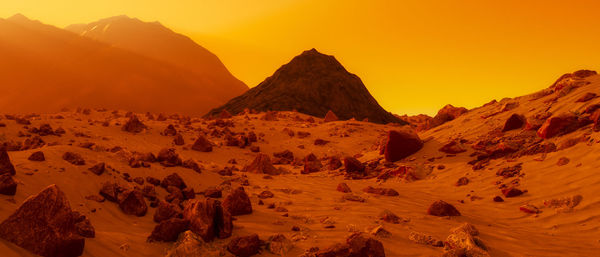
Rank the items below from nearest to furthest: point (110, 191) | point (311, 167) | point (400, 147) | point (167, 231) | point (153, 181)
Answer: point (167, 231), point (110, 191), point (153, 181), point (400, 147), point (311, 167)

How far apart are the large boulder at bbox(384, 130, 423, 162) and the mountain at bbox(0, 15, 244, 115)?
25.1 metres

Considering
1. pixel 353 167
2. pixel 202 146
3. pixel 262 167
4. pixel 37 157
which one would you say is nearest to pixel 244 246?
pixel 37 157

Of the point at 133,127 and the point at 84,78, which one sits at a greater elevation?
the point at 84,78

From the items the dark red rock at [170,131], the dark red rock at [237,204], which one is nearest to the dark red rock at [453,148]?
the dark red rock at [237,204]

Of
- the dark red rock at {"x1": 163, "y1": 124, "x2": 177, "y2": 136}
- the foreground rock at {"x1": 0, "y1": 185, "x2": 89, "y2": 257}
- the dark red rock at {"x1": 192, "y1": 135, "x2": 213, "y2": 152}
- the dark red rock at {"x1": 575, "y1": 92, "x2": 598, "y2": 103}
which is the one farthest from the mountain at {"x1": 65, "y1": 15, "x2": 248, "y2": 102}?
the foreground rock at {"x1": 0, "y1": 185, "x2": 89, "y2": 257}

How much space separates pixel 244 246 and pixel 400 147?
7.78 meters

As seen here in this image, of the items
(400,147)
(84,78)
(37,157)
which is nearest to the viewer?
(37,157)

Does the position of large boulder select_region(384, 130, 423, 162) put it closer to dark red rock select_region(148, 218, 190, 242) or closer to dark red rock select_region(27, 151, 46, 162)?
dark red rock select_region(148, 218, 190, 242)

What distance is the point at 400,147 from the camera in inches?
422

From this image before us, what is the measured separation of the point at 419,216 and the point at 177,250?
3295mm

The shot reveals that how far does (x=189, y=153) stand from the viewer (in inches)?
494

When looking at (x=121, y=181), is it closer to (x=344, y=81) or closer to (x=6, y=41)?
(x=344, y=81)

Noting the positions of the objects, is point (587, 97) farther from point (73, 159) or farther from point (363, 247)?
point (73, 159)

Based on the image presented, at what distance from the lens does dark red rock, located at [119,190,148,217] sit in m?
4.89
